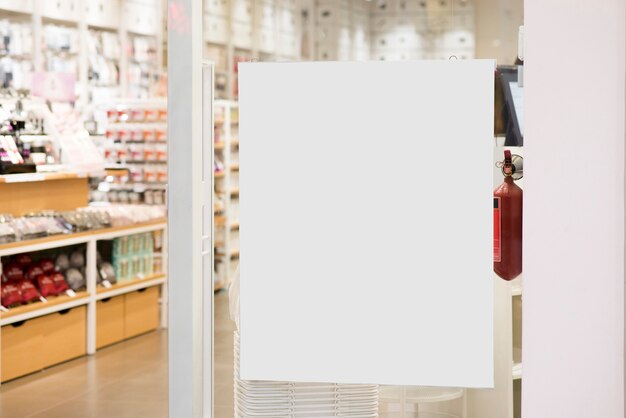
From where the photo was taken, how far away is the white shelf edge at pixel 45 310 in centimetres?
607

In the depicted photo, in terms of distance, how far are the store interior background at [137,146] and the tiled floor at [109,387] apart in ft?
0.04

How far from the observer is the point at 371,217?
2.42 m

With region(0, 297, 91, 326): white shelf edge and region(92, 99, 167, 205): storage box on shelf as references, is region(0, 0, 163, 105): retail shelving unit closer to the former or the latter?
region(92, 99, 167, 205): storage box on shelf

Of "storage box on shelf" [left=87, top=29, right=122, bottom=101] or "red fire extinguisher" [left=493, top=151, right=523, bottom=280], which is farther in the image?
"storage box on shelf" [left=87, top=29, right=122, bottom=101]

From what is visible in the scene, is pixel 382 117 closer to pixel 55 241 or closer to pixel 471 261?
pixel 471 261

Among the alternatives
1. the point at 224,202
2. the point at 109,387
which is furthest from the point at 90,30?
the point at 109,387

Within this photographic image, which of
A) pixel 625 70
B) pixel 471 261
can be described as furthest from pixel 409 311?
pixel 625 70

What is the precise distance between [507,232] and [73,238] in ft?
15.4

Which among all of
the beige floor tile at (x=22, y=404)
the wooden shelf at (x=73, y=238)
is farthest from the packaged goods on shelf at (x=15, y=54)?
the beige floor tile at (x=22, y=404)

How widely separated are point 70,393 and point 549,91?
4176 millimetres

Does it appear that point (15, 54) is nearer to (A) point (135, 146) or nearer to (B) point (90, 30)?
(B) point (90, 30)

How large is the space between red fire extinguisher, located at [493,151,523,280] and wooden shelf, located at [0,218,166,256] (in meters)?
4.18

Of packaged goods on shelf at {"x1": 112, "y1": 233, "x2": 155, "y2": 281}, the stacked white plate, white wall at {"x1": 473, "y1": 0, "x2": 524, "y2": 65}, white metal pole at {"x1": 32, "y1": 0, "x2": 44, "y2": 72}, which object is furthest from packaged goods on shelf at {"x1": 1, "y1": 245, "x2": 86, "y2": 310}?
white wall at {"x1": 473, "y1": 0, "x2": 524, "y2": 65}

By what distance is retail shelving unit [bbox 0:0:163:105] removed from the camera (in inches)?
368
